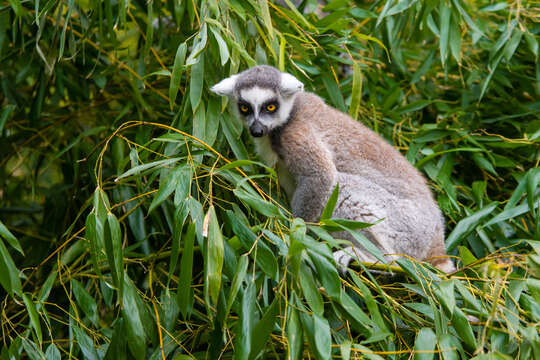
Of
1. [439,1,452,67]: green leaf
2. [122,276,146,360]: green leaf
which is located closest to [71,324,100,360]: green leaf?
[122,276,146,360]: green leaf

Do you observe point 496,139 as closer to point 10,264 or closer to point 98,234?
point 98,234

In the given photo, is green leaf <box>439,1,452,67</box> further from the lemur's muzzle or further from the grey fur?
the lemur's muzzle

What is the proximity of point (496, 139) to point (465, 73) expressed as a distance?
1052 mm

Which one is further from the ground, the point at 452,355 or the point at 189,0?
the point at 189,0

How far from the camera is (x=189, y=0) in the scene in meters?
3.45

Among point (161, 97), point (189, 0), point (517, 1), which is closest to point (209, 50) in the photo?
point (189, 0)

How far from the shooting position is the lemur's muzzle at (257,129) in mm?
3598

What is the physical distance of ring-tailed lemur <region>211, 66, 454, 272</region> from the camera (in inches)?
144

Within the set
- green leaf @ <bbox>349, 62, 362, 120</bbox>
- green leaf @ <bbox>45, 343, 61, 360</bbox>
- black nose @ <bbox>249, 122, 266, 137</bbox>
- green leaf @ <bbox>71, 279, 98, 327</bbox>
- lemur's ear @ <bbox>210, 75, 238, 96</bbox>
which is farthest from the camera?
green leaf @ <bbox>349, 62, 362, 120</bbox>

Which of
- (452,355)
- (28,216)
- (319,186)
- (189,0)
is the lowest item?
(28,216)

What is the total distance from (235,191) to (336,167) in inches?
59.9

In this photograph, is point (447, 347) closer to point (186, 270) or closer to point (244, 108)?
point (186, 270)

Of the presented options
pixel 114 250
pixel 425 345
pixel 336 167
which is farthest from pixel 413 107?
pixel 114 250

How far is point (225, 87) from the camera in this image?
11.5 ft
